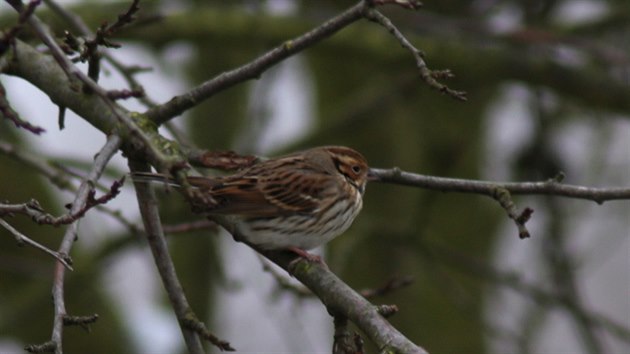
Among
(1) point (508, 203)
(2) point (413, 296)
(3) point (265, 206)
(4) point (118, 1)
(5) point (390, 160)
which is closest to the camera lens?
(1) point (508, 203)

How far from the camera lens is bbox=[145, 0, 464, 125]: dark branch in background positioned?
146 inches

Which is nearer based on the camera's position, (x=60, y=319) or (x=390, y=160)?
(x=60, y=319)

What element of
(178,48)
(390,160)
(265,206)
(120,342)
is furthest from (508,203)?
(120,342)

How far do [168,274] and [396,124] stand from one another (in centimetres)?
523

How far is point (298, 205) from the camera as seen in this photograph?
5609mm

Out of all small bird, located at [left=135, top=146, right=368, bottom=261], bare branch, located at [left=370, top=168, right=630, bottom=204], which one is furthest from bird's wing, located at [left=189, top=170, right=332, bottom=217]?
bare branch, located at [left=370, top=168, right=630, bottom=204]

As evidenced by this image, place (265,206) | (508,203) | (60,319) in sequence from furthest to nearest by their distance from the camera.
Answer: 1. (265,206)
2. (508,203)
3. (60,319)

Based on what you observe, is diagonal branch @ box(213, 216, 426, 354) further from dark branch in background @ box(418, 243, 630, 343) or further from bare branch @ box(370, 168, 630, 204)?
dark branch in background @ box(418, 243, 630, 343)

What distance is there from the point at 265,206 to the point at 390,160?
3.83m

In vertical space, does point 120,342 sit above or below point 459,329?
above

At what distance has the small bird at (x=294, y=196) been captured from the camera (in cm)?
501

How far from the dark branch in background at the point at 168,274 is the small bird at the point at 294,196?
53 centimetres

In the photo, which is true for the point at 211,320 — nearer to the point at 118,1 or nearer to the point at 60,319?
the point at 118,1

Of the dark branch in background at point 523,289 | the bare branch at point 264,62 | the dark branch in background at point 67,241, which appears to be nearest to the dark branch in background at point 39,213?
the dark branch in background at point 67,241
